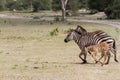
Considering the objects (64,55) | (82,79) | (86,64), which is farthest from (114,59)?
(82,79)

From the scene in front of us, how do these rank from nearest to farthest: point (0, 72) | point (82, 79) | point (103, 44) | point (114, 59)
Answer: point (82, 79), point (0, 72), point (103, 44), point (114, 59)

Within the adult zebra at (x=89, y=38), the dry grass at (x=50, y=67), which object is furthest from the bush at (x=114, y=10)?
the adult zebra at (x=89, y=38)

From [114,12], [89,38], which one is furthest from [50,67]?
[114,12]

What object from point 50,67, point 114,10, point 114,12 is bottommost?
point 114,12

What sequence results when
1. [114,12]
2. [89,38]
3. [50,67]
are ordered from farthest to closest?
[114,12] < [89,38] < [50,67]

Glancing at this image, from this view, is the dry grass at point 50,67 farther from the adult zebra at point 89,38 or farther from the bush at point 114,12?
the bush at point 114,12

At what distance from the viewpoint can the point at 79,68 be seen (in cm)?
1555

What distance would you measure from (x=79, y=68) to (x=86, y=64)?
1.06 metres

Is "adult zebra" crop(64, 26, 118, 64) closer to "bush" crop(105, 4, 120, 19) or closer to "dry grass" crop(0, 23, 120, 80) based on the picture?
"dry grass" crop(0, 23, 120, 80)

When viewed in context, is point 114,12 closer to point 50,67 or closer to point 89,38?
point 89,38

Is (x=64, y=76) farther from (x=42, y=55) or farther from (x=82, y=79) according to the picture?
(x=42, y=55)

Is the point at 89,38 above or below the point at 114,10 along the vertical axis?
above

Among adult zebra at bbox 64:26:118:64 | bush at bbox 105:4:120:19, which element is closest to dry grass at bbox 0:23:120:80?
adult zebra at bbox 64:26:118:64

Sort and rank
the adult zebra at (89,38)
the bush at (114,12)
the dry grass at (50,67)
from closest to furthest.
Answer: the dry grass at (50,67)
the adult zebra at (89,38)
the bush at (114,12)
